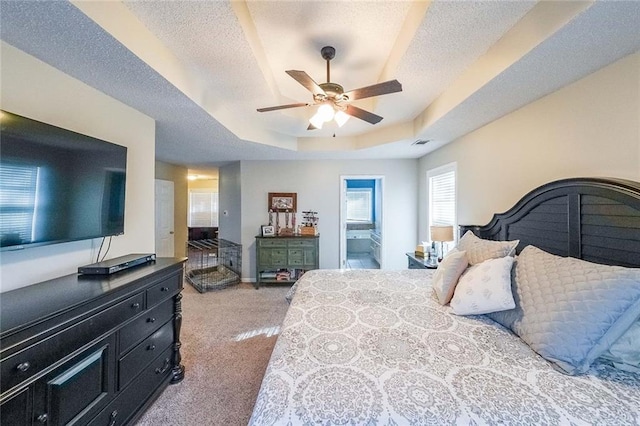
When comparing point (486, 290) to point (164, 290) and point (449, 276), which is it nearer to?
point (449, 276)

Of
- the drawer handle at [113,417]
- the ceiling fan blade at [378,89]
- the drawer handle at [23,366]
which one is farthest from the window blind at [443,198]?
the drawer handle at [23,366]

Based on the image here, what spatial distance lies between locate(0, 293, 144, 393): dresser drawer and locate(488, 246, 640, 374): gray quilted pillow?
2.23m

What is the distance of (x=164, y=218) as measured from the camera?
5.64 m

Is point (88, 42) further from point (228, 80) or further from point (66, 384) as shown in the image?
point (66, 384)

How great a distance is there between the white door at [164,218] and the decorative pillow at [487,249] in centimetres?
557

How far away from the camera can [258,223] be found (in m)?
5.08

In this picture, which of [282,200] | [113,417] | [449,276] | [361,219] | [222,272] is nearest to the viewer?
[113,417]

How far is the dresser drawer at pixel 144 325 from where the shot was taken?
163 cm

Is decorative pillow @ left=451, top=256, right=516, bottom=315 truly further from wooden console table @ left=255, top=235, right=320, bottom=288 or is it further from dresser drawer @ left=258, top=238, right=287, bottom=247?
dresser drawer @ left=258, top=238, right=287, bottom=247

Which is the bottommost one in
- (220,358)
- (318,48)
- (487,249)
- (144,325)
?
(220,358)

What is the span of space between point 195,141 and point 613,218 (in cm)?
410

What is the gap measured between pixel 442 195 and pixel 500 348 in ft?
10.2

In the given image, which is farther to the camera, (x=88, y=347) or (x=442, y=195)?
(x=442, y=195)

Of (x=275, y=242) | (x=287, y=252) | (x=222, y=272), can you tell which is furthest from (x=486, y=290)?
(x=222, y=272)
